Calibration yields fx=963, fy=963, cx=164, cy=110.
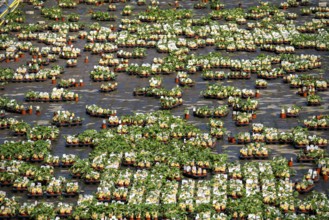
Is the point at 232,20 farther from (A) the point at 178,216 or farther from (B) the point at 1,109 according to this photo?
(A) the point at 178,216

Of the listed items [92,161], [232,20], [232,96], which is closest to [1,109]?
[92,161]

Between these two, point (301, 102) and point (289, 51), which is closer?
point (301, 102)

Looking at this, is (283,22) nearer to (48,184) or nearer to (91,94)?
(91,94)

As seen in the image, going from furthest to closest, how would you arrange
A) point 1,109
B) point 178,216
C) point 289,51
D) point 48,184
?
point 289,51 → point 1,109 → point 48,184 → point 178,216

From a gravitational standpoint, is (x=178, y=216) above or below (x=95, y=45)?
below

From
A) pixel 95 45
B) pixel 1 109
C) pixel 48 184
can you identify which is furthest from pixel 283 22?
pixel 48 184

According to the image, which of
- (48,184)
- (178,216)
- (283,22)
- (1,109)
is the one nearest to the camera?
(178,216)

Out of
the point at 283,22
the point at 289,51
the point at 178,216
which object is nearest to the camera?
the point at 178,216

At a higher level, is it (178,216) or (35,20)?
(35,20)

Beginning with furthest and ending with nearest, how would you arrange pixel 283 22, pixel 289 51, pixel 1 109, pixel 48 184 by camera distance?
pixel 283 22, pixel 289 51, pixel 1 109, pixel 48 184
